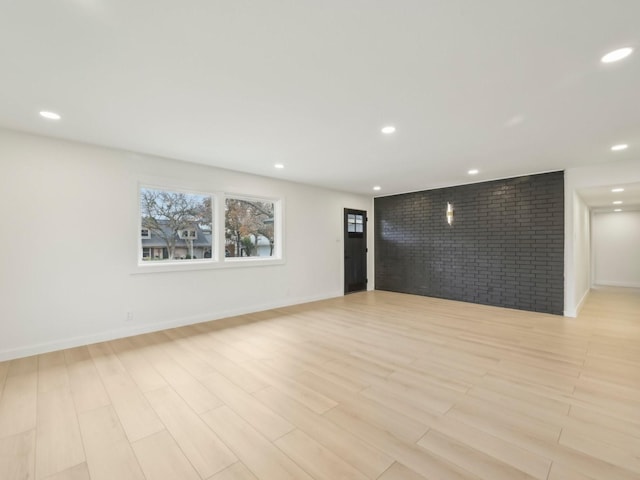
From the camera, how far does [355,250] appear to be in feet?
23.9

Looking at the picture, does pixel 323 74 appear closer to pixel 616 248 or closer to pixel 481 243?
pixel 481 243

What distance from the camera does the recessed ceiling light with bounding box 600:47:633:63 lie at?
182cm

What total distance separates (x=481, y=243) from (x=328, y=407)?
5104mm

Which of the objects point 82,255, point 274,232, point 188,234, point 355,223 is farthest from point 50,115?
point 355,223

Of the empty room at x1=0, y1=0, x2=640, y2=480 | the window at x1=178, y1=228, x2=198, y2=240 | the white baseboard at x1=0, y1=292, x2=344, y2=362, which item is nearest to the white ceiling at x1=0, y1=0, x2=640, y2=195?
the empty room at x1=0, y1=0, x2=640, y2=480

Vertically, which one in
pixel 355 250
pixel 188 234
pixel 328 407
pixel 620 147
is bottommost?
pixel 328 407

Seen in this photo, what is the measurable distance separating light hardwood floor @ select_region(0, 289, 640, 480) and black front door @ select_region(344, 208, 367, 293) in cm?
324

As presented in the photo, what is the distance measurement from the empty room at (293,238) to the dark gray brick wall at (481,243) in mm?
43

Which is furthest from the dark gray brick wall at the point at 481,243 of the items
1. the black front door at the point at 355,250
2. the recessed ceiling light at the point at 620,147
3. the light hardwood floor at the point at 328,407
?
the light hardwood floor at the point at 328,407

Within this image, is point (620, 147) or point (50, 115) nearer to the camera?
point (50, 115)

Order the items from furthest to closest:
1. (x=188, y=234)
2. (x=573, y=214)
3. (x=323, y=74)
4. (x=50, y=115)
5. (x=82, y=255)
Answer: (x=573, y=214), (x=188, y=234), (x=82, y=255), (x=50, y=115), (x=323, y=74)

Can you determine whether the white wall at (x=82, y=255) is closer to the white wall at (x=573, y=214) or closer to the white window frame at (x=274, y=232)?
the white window frame at (x=274, y=232)

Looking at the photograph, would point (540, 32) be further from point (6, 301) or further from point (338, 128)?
point (6, 301)

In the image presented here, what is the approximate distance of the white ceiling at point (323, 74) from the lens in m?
1.55
